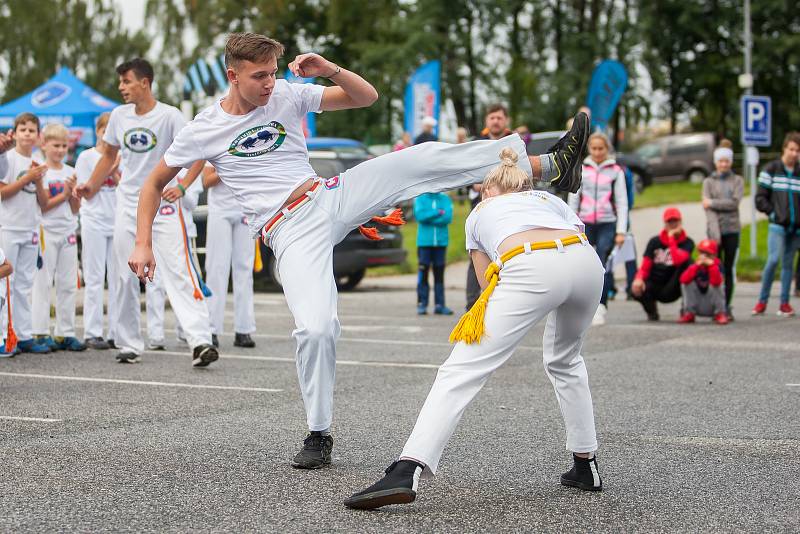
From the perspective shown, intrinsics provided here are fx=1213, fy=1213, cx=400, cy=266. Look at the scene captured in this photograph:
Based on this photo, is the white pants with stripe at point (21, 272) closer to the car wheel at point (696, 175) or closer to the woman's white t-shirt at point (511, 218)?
the woman's white t-shirt at point (511, 218)

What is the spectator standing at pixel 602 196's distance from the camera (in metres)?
12.8

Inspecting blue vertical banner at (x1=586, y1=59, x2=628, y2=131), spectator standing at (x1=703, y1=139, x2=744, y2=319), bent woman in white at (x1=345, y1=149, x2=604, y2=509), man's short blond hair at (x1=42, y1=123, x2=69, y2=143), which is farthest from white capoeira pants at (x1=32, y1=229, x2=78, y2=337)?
blue vertical banner at (x1=586, y1=59, x2=628, y2=131)

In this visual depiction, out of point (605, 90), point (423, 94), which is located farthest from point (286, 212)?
point (423, 94)

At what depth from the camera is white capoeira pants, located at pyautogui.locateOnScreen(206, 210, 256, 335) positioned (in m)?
10.9

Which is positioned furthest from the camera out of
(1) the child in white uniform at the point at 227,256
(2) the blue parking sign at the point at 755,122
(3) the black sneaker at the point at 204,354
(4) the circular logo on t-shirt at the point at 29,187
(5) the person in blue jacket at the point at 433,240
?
(2) the blue parking sign at the point at 755,122

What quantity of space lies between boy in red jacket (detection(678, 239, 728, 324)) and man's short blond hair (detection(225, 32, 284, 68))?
837 centimetres

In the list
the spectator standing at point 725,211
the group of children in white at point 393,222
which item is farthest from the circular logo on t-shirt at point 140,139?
the spectator standing at point 725,211

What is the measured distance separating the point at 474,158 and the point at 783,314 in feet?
28.9

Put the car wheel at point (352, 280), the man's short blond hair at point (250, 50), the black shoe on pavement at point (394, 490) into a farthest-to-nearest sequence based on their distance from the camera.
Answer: the car wheel at point (352, 280) → the man's short blond hair at point (250, 50) → the black shoe on pavement at point (394, 490)

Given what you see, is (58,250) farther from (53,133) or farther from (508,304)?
(508,304)

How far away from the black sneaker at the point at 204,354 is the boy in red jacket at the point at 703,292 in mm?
6049

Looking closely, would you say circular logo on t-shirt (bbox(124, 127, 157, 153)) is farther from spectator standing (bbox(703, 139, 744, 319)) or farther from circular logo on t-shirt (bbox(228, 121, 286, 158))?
spectator standing (bbox(703, 139, 744, 319))

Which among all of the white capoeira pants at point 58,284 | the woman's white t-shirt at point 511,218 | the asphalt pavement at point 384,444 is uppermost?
the woman's white t-shirt at point 511,218

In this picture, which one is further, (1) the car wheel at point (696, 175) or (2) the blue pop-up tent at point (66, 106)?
(1) the car wheel at point (696, 175)
